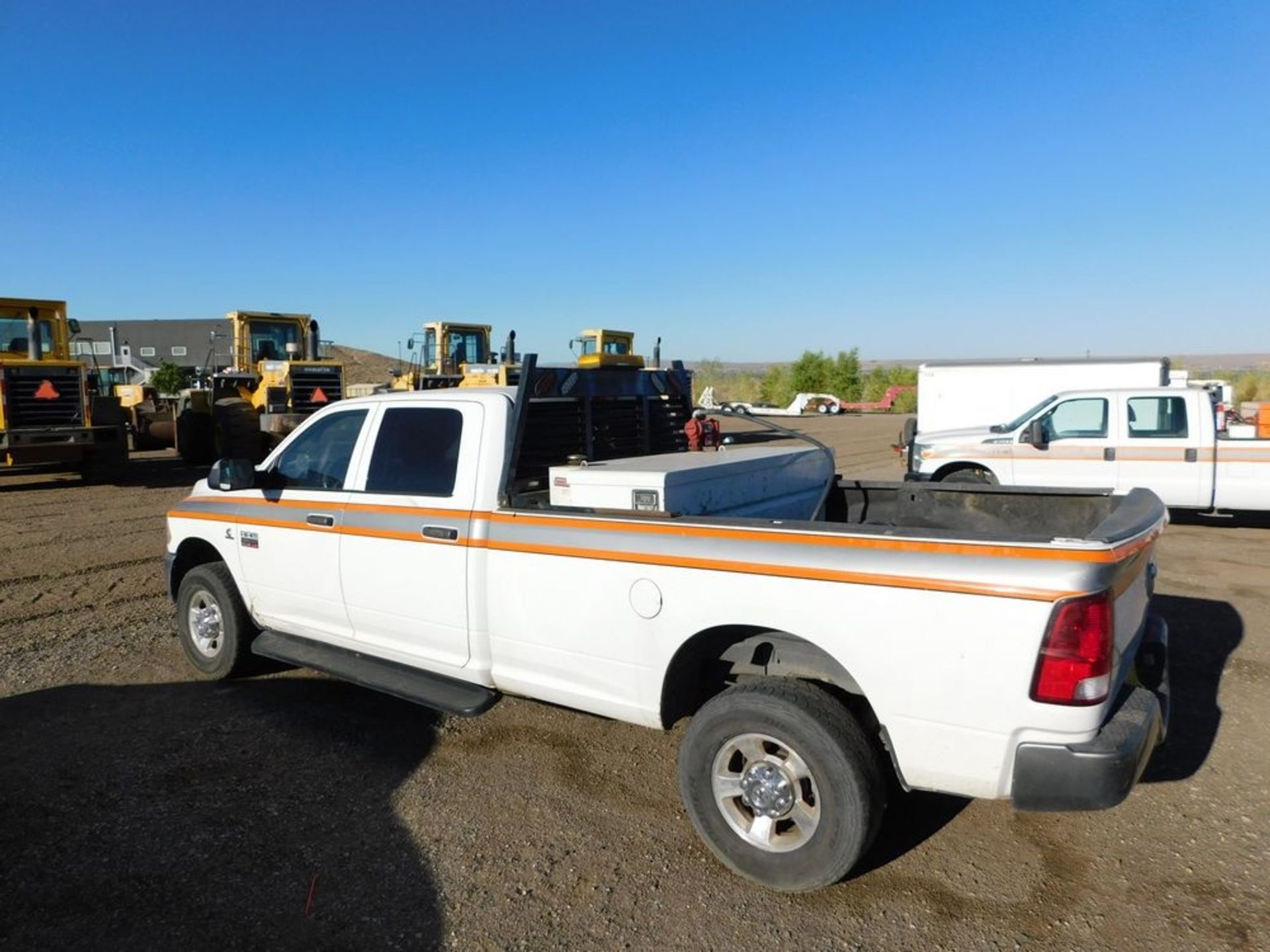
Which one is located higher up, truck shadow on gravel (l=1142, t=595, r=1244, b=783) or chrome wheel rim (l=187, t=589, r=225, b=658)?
chrome wheel rim (l=187, t=589, r=225, b=658)

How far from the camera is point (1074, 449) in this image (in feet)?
36.6

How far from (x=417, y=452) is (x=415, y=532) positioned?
468 millimetres

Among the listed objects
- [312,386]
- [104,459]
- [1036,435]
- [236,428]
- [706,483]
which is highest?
[312,386]

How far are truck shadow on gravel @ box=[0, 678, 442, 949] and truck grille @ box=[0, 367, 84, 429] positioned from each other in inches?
426

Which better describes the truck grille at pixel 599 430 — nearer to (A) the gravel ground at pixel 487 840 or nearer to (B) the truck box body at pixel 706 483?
(B) the truck box body at pixel 706 483

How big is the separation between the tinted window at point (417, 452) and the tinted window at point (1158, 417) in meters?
9.66

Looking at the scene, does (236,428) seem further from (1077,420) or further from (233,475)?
(1077,420)

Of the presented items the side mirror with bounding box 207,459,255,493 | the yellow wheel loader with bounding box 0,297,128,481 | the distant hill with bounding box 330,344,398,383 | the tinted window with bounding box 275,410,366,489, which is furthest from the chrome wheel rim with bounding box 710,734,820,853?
the distant hill with bounding box 330,344,398,383

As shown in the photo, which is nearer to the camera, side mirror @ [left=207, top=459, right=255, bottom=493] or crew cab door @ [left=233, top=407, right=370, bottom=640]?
crew cab door @ [left=233, top=407, right=370, bottom=640]

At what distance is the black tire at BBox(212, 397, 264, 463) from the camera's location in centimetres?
1766

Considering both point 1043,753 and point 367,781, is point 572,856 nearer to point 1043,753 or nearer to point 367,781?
point 367,781

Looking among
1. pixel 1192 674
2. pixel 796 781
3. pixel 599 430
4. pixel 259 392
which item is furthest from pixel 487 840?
pixel 259 392

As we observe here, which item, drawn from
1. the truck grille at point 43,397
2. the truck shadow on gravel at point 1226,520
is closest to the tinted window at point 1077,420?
the truck shadow on gravel at point 1226,520

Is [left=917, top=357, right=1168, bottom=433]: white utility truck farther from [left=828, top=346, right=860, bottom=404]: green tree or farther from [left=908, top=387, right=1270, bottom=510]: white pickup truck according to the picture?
[left=828, top=346, right=860, bottom=404]: green tree
